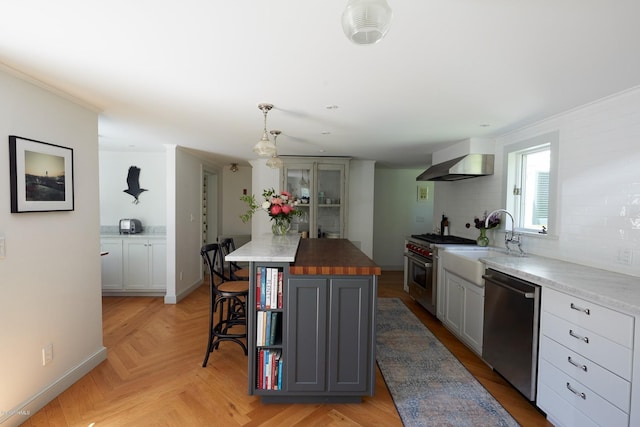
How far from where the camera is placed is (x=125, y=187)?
484 cm

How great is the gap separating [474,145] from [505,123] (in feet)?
2.01

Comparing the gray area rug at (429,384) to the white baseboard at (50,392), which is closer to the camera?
the white baseboard at (50,392)

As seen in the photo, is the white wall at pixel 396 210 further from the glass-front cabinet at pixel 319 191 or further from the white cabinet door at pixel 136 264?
the white cabinet door at pixel 136 264

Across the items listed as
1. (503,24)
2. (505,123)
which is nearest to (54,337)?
(503,24)

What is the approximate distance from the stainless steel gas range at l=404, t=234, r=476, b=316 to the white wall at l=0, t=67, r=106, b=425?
360cm

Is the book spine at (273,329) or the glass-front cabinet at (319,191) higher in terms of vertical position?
the glass-front cabinet at (319,191)

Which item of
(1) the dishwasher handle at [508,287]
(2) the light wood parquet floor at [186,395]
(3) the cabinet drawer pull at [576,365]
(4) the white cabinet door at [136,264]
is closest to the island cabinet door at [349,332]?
(2) the light wood parquet floor at [186,395]

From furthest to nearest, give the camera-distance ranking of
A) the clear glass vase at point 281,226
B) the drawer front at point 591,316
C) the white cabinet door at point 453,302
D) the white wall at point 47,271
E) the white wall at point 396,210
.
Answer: the white wall at point 396,210
the clear glass vase at point 281,226
the white cabinet door at point 453,302
the white wall at point 47,271
the drawer front at point 591,316

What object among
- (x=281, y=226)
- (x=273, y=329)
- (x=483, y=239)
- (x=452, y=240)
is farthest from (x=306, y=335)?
(x=452, y=240)

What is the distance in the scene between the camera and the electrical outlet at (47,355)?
6.91 feet

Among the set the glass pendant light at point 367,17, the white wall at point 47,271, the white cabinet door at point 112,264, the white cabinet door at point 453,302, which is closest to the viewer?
the glass pendant light at point 367,17

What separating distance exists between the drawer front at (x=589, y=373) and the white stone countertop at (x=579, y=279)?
14.3 inches

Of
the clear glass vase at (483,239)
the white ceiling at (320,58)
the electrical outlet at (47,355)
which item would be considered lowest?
the electrical outlet at (47,355)

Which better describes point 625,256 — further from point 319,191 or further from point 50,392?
point 50,392
